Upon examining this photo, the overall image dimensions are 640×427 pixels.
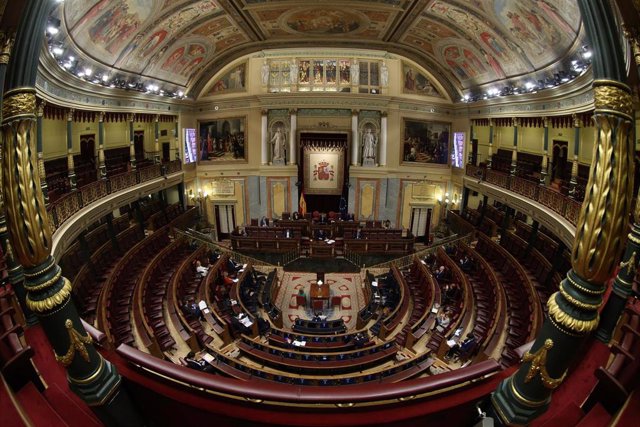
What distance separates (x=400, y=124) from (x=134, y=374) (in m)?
20.1

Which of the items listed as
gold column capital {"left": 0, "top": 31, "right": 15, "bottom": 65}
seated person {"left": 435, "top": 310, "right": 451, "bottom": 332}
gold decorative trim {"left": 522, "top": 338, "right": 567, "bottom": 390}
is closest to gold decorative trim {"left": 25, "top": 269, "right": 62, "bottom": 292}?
gold column capital {"left": 0, "top": 31, "right": 15, "bottom": 65}

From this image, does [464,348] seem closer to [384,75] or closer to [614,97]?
[614,97]

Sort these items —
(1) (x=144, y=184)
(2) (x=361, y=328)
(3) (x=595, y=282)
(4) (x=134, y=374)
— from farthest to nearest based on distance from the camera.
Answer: (1) (x=144, y=184) < (2) (x=361, y=328) < (4) (x=134, y=374) < (3) (x=595, y=282)

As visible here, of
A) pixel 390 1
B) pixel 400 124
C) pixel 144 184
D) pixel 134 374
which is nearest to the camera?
pixel 134 374

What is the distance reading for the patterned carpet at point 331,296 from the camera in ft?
43.0

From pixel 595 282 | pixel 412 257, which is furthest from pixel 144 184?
pixel 595 282

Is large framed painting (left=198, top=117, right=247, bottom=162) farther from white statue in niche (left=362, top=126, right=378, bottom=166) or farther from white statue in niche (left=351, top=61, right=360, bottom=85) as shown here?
white statue in niche (left=362, top=126, right=378, bottom=166)

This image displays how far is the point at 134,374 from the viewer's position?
2791 mm

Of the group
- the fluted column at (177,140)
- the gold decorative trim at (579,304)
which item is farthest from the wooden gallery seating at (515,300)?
the fluted column at (177,140)

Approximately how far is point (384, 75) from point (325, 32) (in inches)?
172

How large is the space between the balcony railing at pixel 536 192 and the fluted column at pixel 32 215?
1206cm

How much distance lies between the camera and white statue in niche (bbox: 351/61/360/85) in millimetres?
19391

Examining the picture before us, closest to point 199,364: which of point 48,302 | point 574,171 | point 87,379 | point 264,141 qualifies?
point 87,379

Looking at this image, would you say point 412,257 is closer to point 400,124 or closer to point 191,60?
point 400,124
